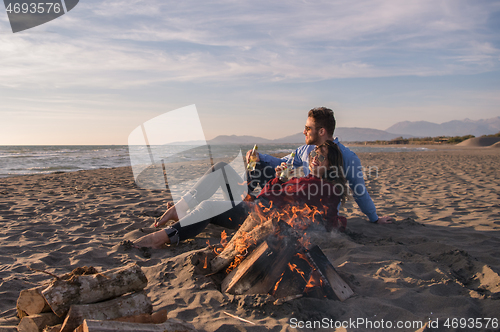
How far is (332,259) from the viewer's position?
3.24 metres

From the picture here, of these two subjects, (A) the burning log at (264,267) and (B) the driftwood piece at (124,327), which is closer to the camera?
(B) the driftwood piece at (124,327)

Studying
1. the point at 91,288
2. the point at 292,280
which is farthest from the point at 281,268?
the point at 91,288

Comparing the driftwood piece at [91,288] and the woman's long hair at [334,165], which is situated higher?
the woman's long hair at [334,165]

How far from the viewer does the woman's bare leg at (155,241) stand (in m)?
3.38

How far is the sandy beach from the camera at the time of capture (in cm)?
214

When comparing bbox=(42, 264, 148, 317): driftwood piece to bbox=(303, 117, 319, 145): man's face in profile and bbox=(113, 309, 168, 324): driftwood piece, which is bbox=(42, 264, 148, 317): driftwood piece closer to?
bbox=(113, 309, 168, 324): driftwood piece

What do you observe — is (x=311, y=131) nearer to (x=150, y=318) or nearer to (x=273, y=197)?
(x=273, y=197)

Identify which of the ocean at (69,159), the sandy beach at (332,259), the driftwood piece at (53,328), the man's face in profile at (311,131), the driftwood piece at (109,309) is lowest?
the sandy beach at (332,259)

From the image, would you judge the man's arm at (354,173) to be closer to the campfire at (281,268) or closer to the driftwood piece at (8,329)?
the campfire at (281,268)

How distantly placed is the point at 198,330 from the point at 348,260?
1914 mm

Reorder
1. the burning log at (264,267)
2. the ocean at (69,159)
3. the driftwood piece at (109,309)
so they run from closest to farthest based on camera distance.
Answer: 1. the driftwood piece at (109,309)
2. the burning log at (264,267)
3. the ocean at (69,159)

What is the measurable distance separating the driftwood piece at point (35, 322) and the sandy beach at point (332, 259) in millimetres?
496

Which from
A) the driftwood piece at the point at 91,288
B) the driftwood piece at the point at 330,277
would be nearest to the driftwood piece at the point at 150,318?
the driftwood piece at the point at 91,288

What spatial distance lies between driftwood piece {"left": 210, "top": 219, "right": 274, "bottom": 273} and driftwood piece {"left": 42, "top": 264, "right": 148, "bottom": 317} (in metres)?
0.80
